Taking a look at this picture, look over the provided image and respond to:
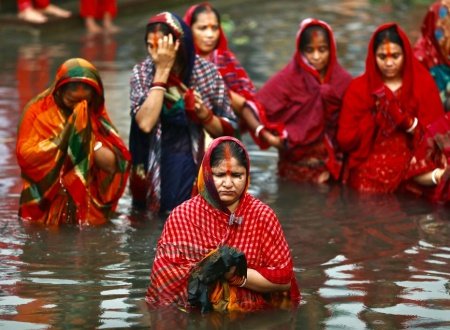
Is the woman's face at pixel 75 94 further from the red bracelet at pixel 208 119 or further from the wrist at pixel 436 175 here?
the wrist at pixel 436 175

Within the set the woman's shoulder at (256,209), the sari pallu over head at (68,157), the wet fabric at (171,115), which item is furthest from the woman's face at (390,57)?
the woman's shoulder at (256,209)

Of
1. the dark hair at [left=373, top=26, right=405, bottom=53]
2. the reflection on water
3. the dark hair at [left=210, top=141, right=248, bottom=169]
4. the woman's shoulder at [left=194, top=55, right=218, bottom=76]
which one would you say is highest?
the dark hair at [left=373, top=26, right=405, bottom=53]

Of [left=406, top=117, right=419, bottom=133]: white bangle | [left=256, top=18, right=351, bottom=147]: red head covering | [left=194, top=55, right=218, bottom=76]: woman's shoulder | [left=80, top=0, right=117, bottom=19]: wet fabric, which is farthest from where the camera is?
[left=80, top=0, right=117, bottom=19]: wet fabric

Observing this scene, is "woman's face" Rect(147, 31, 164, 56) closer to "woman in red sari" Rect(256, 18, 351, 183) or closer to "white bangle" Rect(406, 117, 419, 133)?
"woman in red sari" Rect(256, 18, 351, 183)

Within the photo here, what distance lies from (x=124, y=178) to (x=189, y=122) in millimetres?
570

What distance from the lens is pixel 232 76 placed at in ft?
32.9

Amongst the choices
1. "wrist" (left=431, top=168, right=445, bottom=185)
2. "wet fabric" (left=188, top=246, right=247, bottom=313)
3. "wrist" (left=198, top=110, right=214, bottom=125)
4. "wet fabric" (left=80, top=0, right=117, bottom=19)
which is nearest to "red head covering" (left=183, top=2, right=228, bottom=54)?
"wrist" (left=198, top=110, right=214, bottom=125)

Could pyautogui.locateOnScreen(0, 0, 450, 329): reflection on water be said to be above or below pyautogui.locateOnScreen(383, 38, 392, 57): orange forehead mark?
below

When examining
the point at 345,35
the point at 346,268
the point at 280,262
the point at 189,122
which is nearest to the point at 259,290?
the point at 280,262

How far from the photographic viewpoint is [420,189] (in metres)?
9.63

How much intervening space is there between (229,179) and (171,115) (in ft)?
7.73

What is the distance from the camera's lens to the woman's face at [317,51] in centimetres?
991

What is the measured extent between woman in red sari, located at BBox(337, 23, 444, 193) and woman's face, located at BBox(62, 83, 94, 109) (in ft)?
6.97

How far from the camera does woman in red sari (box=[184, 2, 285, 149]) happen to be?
390 inches
